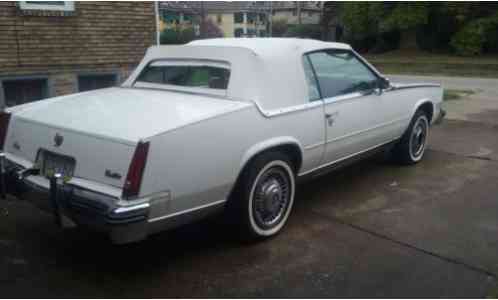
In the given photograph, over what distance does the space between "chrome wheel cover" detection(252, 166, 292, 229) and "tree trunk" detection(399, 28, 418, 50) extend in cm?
3061

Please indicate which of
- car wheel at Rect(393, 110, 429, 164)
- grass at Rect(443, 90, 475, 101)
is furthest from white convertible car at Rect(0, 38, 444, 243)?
grass at Rect(443, 90, 475, 101)

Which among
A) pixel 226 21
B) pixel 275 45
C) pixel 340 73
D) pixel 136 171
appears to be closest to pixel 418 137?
pixel 340 73

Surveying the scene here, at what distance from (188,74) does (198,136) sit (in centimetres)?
126

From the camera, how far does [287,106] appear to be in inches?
155

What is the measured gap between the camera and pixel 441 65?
926 inches

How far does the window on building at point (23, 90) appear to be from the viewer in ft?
26.0

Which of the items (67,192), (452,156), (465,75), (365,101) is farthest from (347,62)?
(465,75)

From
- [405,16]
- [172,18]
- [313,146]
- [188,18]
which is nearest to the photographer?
[313,146]

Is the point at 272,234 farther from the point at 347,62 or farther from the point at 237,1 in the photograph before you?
the point at 237,1

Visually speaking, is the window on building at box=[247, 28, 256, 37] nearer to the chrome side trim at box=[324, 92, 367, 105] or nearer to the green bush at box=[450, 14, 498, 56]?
the green bush at box=[450, 14, 498, 56]

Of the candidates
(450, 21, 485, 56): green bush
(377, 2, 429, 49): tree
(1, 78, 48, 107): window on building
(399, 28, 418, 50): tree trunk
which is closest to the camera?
(1, 78, 48, 107): window on building

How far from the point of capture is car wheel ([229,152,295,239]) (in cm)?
363

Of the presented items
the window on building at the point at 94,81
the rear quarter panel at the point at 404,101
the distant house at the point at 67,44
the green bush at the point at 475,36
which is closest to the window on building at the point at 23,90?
the distant house at the point at 67,44

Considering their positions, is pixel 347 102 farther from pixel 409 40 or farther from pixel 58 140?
pixel 409 40
